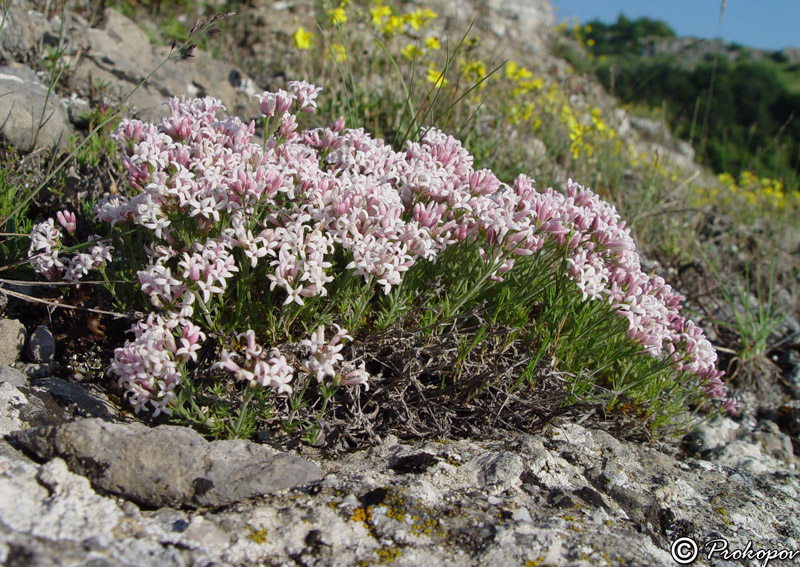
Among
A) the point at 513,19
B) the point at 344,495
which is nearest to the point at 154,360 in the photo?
the point at 344,495

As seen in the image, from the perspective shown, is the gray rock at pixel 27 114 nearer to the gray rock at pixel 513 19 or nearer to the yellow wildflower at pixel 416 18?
the yellow wildflower at pixel 416 18

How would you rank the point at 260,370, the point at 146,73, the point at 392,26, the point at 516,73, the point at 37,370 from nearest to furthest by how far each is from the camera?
the point at 260,370 → the point at 37,370 → the point at 146,73 → the point at 392,26 → the point at 516,73

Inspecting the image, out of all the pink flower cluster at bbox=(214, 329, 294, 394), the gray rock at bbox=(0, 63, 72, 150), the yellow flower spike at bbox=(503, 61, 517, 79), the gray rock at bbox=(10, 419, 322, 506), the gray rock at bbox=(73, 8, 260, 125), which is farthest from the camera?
the yellow flower spike at bbox=(503, 61, 517, 79)

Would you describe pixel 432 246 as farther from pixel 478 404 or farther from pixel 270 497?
pixel 270 497

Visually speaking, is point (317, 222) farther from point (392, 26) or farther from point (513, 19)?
point (513, 19)

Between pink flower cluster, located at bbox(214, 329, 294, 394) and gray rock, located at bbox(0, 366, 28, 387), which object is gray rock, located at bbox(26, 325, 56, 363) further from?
pink flower cluster, located at bbox(214, 329, 294, 394)

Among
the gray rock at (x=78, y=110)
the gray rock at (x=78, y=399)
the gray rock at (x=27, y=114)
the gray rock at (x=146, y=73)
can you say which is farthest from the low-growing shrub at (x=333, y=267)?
the gray rock at (x=146, y=73)

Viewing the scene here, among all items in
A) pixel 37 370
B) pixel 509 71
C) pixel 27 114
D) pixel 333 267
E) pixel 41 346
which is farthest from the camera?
pixel 509 71

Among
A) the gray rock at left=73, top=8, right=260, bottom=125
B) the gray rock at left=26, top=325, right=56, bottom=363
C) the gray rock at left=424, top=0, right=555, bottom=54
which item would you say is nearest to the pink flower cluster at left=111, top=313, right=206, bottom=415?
the gray rock at left=26, top=325, right=56, bottom=363
